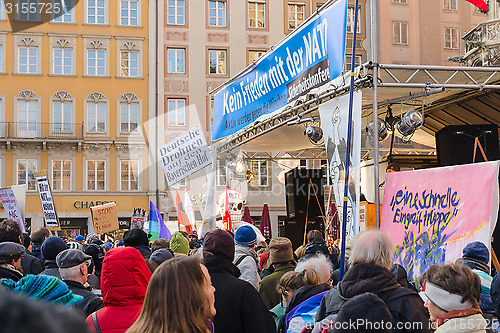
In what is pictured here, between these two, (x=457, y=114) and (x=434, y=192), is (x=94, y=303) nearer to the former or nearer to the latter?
(x=434, y=192)

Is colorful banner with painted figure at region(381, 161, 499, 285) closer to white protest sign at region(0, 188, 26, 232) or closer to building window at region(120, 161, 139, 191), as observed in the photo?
white protest sign at region(0, 188, 26, 232)

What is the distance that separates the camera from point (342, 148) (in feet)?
24.3

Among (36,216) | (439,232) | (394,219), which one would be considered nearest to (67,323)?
(439,232)

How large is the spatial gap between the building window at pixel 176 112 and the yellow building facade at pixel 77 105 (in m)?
1.38

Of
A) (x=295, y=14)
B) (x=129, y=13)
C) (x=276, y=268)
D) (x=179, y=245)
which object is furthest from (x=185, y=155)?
(x=295, y=14)

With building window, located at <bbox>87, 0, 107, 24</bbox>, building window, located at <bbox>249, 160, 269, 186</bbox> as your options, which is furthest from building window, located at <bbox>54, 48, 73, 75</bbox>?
building window, located at <bbox>249, 160, 269, 186</bbox>

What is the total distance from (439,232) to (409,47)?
2360 cm

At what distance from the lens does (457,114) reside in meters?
11.5

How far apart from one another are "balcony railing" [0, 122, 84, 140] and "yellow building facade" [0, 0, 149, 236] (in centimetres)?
5

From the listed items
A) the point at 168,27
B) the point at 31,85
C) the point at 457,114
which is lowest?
the point at 457,114

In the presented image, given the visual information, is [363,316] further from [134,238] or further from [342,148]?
[342,148]

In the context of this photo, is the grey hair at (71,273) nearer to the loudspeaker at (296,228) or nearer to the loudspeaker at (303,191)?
the loudspeaker at (296,228)

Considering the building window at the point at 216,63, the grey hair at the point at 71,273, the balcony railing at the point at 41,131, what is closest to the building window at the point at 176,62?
the building window at the point at 216,63

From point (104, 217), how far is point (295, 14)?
1022 inches
